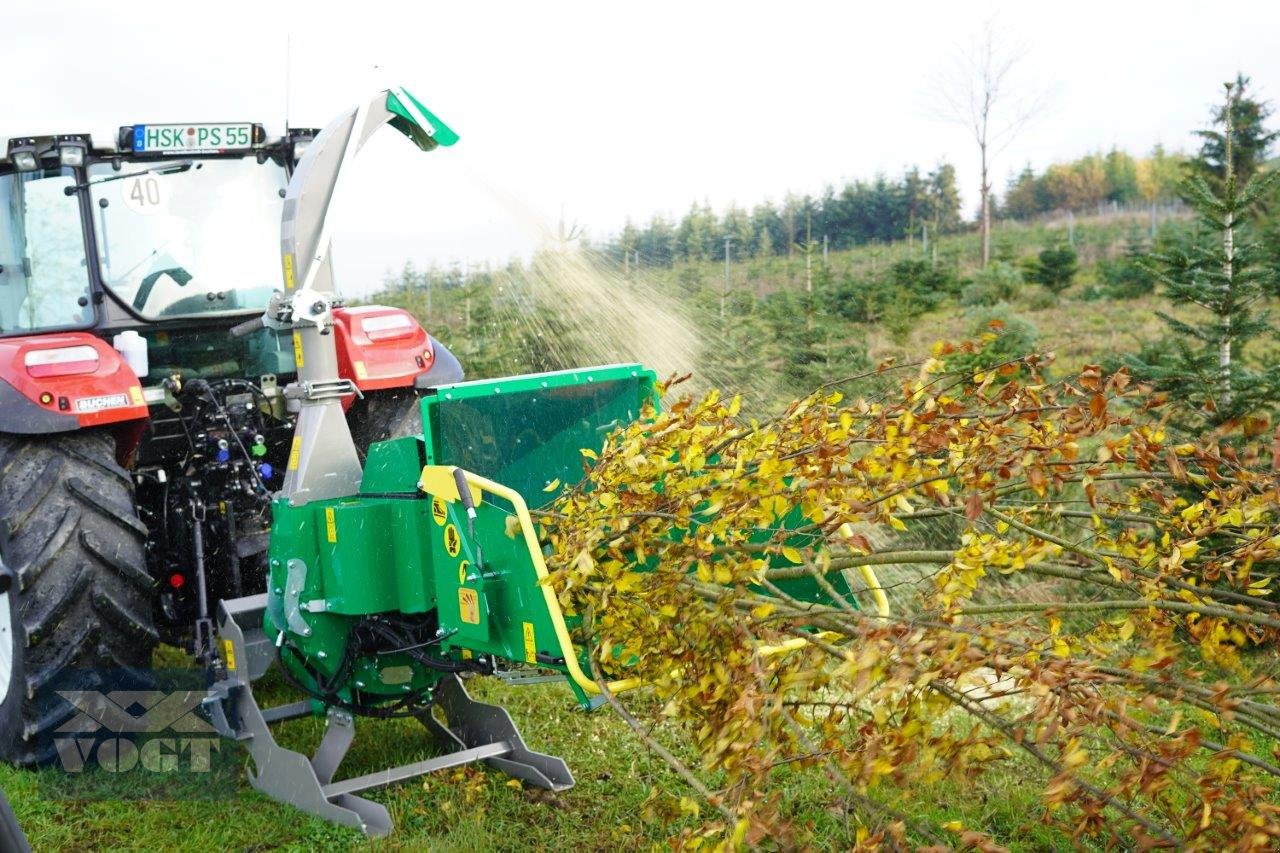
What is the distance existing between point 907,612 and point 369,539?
173cm

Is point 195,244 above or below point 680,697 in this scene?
above

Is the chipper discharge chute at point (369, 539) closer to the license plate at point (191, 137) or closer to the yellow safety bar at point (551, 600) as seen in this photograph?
the yellow safety bar at point (551, 600)

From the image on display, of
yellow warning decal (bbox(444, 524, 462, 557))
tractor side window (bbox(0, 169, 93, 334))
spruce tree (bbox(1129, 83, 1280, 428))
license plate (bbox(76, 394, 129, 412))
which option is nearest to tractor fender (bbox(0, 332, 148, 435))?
license plate (bbox(76, 394, 129, 412))

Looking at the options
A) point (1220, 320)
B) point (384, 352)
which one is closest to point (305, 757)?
point (384, 352)

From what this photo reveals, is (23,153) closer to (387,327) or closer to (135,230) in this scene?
(135,230)

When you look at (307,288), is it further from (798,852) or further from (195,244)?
(798,852)

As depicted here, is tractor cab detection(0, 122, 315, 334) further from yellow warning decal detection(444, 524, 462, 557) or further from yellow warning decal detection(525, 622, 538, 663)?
yellow warning decal detection(525, 622, 538, 663)

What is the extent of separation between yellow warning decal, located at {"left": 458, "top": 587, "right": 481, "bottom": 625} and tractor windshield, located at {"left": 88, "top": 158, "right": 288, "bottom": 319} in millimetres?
2366

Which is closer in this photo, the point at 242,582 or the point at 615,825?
the point at 615,825

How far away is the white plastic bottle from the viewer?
16.6 ft

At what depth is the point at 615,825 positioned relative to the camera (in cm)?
422

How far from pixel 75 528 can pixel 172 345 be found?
1.19 metres

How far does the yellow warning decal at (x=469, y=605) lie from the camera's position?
3.57 meters

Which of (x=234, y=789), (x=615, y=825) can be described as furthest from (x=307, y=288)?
(x=615, y=825)
